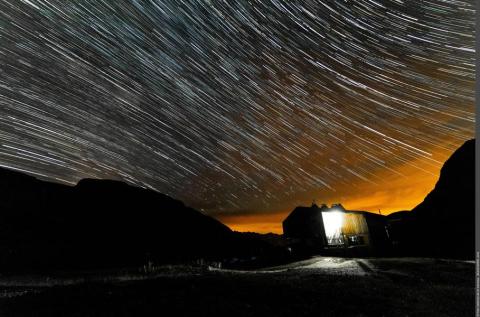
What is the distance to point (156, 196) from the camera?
75312 millimetres

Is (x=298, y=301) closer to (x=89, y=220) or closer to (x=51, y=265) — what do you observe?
(x=51, y=265)

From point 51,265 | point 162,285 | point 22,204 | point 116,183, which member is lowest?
point 51,265

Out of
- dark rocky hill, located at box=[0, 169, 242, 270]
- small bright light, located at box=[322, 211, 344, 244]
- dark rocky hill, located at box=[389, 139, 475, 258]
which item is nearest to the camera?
dark rocky hill, located at box=[389, 139, 475, 258]

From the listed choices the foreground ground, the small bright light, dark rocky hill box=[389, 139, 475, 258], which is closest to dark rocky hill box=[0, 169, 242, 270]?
the small bright light

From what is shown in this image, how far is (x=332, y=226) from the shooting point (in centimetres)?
3834

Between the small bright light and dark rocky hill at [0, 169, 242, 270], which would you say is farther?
the small bright light

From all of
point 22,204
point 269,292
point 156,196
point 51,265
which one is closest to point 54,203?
point 22,204

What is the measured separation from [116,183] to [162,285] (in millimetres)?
64596

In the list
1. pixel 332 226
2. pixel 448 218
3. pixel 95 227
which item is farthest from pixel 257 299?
pixel 95 227

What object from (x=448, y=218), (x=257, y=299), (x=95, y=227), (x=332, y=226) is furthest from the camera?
(x=95, y=227)

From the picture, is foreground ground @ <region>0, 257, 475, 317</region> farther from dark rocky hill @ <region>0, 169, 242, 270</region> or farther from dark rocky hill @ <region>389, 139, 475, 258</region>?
dark rocky hill @ <region>0, 169, 242, 270</region>

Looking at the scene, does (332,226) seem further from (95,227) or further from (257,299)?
(95,227)

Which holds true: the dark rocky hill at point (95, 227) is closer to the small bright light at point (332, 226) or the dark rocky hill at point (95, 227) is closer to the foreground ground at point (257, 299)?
the small bright light at point (332, 226)

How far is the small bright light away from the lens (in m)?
37.9
